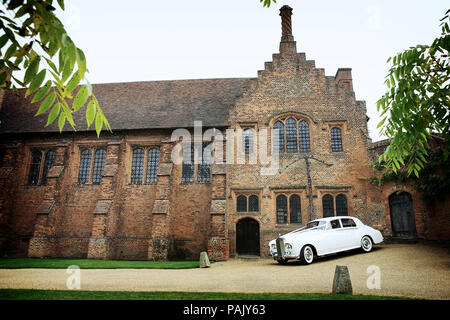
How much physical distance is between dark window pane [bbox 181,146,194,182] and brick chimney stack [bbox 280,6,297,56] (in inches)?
384

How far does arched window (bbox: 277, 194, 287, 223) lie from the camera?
17.9m

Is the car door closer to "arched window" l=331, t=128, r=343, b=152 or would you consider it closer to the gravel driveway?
the gravel driveway

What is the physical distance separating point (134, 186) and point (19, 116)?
12118 millimetres

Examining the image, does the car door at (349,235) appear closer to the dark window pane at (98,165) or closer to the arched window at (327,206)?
the arched window at (327,206)

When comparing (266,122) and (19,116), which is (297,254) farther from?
(19,116)

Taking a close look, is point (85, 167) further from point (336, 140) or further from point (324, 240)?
point (336, 140)

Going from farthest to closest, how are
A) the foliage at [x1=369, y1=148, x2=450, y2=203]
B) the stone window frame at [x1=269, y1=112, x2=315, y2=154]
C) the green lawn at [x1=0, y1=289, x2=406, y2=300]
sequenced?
the stone window frame at [x1=269, y1=112, x2=315, y2=154] < the foliage at [x1=369, y1=148, x2=450, y2=203] < the green lawn at [x1=0, y1=289, x2=406, y2=300]

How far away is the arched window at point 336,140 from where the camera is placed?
61.0ft

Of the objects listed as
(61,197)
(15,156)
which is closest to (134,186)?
(61,197)

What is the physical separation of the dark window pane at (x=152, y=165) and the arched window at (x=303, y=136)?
10.3m

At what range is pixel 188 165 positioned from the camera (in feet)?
65.2

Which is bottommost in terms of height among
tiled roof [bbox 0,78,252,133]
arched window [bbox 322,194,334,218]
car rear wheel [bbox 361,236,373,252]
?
car rear wheel [bbox 361,236,373,252]

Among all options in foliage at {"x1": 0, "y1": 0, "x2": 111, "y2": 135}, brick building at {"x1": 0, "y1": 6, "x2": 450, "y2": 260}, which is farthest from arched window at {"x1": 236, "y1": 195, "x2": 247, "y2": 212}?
foliage at {"x1": 0, "y1": 0, "x2": 111, "y2": 135}
